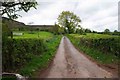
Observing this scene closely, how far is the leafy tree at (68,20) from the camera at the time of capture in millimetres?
128375

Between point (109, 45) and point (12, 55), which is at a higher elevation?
point (109, 45)

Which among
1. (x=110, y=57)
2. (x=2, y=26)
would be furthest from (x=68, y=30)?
(x=2, y=26)

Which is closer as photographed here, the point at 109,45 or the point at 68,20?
the point at 109,45

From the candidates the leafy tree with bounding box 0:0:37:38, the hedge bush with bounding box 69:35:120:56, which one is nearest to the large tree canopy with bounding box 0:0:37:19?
the leafy tree with bounding box 0:0:37:38

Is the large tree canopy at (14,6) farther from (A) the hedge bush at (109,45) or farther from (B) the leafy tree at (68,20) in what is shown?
(B) the leafy tree at (68,20)

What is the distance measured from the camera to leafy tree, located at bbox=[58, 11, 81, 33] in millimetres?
128375

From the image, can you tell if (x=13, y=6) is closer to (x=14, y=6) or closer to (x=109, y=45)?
(x=14, y=6)

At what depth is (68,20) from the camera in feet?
428

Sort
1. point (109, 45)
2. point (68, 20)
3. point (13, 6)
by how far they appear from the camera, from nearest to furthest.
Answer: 1. point (13, 6)
2. point (109, 45)
3. point (68, 20)

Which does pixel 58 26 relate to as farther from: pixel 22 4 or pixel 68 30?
pixel 22 4

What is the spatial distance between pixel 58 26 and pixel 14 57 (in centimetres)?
11074

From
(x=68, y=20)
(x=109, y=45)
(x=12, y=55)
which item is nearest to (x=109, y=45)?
(x=109, y=45)

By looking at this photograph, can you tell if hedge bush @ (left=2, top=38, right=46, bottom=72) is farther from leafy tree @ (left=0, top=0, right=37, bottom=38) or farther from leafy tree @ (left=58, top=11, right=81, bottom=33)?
leafy tree @ (left=58, top=11, right=81, bottom=33)

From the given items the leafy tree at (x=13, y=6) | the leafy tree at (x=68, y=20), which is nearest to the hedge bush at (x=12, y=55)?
the leafy tree at (x=13, y=6)
